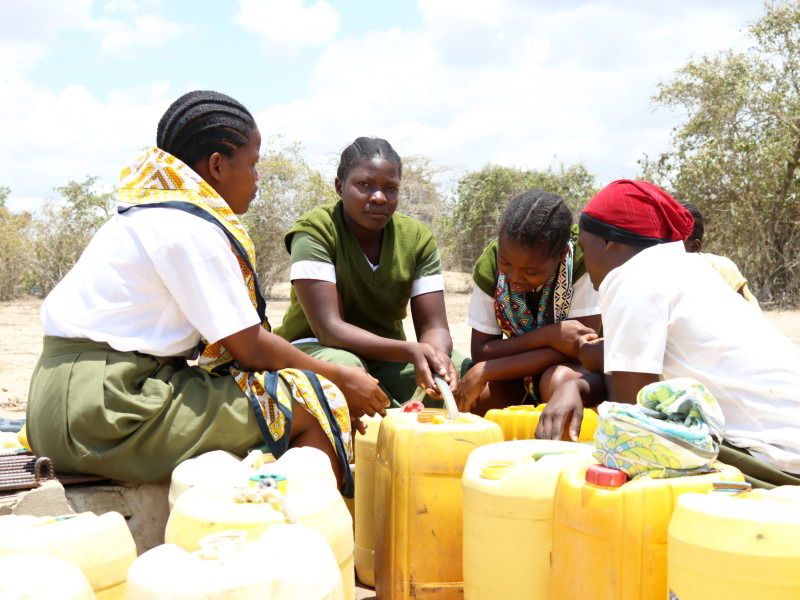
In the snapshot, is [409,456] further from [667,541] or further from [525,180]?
[525,180]

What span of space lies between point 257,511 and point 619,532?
82cm

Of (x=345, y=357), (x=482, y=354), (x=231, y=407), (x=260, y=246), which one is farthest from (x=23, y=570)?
(x=260, y=246)

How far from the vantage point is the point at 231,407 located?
8.66 feet

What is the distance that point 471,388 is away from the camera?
358 centimetres

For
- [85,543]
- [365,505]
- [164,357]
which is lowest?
[365,505]

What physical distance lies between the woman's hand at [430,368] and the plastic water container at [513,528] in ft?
3.13

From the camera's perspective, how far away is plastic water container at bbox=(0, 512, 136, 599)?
5.89 ft

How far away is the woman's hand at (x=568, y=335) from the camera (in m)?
3.54

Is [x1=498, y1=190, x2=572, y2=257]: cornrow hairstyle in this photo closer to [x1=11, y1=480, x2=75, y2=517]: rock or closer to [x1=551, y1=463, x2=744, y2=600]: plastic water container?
[x1=551, y1=463, x2=744, y2=600]: plastic water container

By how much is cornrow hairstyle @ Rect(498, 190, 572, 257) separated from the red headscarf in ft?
2.18

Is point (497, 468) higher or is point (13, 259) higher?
point (13, 259)

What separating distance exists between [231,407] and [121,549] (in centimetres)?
77

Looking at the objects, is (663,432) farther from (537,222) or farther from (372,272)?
(372,272)

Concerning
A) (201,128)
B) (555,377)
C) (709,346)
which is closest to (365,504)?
(555,377)
